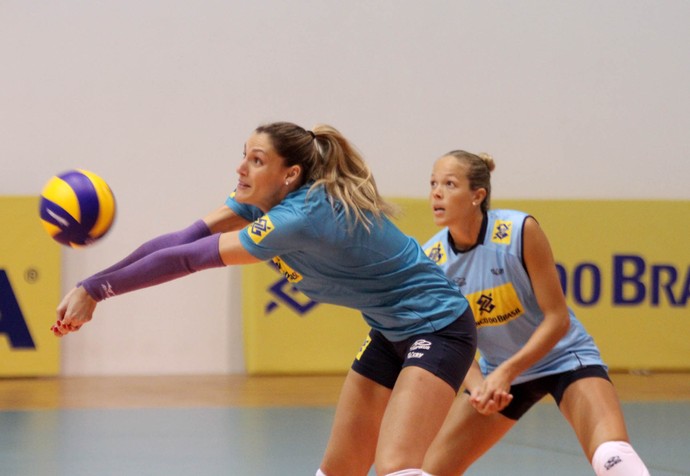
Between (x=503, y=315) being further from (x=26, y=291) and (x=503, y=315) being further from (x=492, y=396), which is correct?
(x=26, y=291)

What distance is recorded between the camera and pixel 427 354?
3098mm

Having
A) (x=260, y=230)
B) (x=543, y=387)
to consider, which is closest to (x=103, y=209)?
(x=260, y=230)

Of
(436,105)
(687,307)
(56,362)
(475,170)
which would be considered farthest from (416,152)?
(475,170)

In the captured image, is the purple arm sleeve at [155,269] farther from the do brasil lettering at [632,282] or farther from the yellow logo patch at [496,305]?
the do brasil lettering at [632,282]

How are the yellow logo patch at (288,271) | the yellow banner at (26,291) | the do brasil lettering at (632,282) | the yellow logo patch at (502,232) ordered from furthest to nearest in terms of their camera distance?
the do brasil lettering at (632,282) → the yellow banner at (26,291) → the yellow logo patch at (502,232) → the yellow logo patch at (288,271)

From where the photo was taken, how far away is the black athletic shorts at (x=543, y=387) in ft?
11.4

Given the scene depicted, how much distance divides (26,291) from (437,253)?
4499mm

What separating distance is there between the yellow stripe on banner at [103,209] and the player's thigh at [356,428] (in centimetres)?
101

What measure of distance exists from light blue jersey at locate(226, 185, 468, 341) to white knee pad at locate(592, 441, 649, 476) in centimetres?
61

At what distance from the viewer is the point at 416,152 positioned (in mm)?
8148

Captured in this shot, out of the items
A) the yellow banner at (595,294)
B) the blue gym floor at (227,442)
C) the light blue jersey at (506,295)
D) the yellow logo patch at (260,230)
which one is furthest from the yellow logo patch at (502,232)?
the yellow banner at (595,294)

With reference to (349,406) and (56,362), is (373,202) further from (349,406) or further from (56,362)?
(56,362)

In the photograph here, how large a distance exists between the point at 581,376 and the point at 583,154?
523 cm

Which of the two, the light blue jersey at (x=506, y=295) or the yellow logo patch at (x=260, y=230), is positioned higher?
the yellow logo patch at (x=260, y=230)
